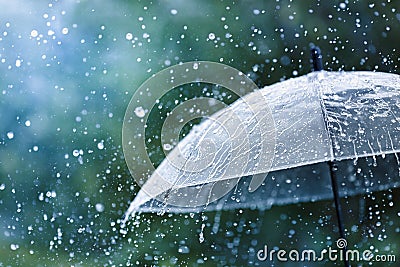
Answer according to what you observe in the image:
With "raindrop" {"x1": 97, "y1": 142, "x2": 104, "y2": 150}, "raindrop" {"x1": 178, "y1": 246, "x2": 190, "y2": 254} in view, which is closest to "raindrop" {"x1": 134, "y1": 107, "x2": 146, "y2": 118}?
"raindrop" {"x1": 97, "y1": 142, "x2": 104, "y2": 150}

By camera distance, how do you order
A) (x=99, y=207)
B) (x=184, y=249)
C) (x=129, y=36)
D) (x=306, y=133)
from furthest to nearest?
(x=129, y=36) < (x=99, y=207) < (x=184, y=249) < (x=306, y=133)

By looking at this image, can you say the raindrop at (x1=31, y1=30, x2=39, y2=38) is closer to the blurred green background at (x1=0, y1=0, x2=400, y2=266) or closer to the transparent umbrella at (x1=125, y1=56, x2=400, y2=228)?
the blurred green background at (x1=0, y1=0, x2=400, y2=266)

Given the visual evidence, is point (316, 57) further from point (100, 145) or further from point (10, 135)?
point (10, 135)

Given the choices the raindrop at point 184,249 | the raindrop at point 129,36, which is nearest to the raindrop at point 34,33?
the raindrop at point 129,36

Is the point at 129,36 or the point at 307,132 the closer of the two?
the point at 307,132

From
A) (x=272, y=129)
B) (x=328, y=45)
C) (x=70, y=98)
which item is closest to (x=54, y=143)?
(x=70, y=98)

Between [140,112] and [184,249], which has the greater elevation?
[140,112]

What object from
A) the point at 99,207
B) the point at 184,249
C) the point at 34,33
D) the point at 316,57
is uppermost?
the point at 34,33

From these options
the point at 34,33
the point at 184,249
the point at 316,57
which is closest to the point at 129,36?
the point at 34,33

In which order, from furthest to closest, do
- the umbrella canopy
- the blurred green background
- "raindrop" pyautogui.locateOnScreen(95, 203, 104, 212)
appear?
"raindrop" pyautogui.locateOnScreen(95, 203, 104, 212) → the blurred green background → the umbrella canopy
